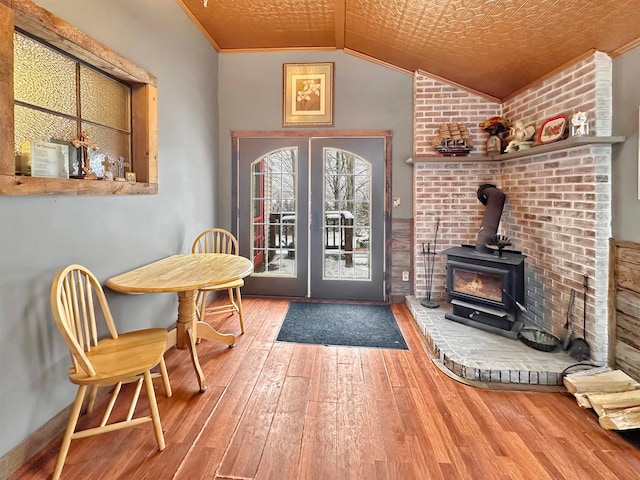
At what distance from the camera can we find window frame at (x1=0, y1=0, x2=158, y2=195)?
61.4 inches

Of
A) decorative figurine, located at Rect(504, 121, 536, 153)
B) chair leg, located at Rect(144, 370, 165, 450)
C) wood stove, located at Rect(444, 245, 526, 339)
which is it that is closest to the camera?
chair leg, located at Rect(144, 370, 165, 450)

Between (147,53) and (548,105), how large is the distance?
3.30 metres

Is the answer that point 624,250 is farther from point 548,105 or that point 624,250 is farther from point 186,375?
point 186,375

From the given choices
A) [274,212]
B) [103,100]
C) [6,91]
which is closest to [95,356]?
[6,91]

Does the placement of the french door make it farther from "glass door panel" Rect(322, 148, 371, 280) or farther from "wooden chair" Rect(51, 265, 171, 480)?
"wooden chair" Rect(51, 265, 171, 480)

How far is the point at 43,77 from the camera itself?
6.27 feet

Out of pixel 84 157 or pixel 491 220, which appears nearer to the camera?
pixel 84 157

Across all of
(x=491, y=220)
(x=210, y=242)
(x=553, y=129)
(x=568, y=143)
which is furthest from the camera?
(x=210, y=242)

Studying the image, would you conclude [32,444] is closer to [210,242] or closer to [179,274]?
[179,274]

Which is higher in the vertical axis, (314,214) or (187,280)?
(314,214)

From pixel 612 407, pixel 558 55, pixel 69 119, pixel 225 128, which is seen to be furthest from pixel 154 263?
pixel 558 55

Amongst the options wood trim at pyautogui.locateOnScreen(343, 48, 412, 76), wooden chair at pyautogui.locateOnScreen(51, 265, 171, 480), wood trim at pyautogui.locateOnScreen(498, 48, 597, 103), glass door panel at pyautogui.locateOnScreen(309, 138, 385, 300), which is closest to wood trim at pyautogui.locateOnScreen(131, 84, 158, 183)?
wooden chair at pyautogui.locateOnScreen(51, 265, 171, 480)

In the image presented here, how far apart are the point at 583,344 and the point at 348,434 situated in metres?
1.90

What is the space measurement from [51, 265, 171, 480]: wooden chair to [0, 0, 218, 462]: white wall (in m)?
0.16
